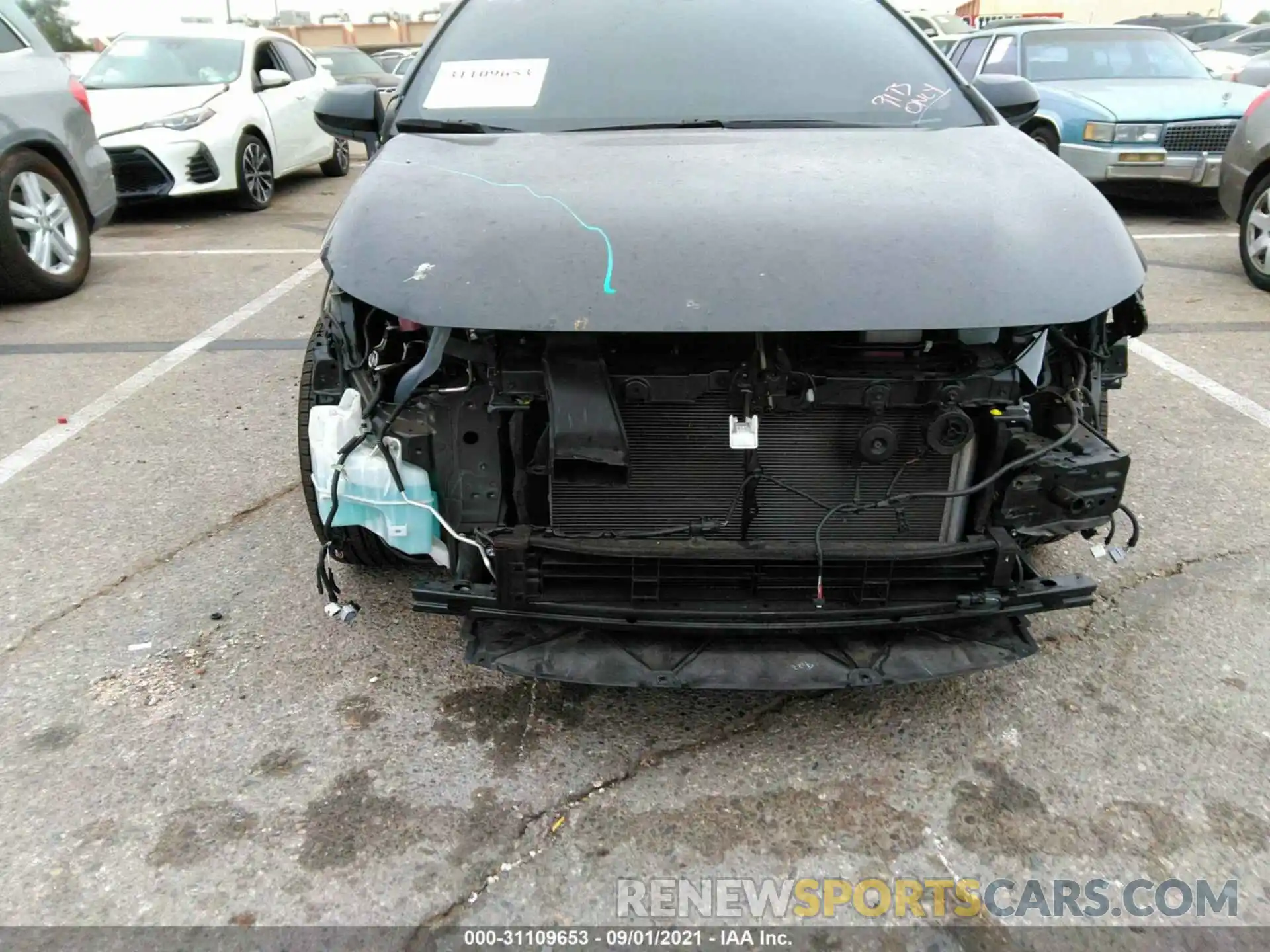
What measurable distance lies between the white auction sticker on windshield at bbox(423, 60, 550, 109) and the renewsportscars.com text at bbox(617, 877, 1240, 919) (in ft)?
7.12

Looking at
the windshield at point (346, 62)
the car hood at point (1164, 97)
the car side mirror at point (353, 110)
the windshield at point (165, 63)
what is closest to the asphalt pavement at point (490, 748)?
the car side mirror at point (353, 110)

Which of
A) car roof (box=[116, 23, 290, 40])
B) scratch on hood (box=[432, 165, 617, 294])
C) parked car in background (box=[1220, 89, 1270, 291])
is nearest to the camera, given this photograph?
scratch on hood (box=[432, 165, 617, 294])

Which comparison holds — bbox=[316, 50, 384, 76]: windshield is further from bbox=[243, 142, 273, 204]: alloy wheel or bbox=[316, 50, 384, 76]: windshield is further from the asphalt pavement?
the asphalt pavement

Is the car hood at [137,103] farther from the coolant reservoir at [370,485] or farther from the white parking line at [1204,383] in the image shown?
the white parking line at [1204,383]

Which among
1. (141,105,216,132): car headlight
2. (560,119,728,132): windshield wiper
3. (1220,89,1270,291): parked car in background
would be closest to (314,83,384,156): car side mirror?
(560,119,728,132): windshield wiper

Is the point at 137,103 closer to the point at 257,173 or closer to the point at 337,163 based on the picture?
the point at 257,173

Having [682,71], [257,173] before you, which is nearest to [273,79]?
[257,173]

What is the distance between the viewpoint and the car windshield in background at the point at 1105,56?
25.6ft

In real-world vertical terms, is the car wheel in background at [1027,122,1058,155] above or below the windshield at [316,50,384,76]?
above

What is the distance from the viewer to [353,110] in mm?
3146

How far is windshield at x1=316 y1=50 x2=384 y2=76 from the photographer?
13.6m

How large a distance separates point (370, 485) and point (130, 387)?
2.84m

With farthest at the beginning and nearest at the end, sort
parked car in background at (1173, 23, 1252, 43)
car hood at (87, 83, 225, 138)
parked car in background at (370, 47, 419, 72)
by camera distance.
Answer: parked car in background at (1173, 23, 1252, 43), parked car in background at (370, 47, 419, 72), car hood at (87, 83, 225, 138)

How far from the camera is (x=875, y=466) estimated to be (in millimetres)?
2064
